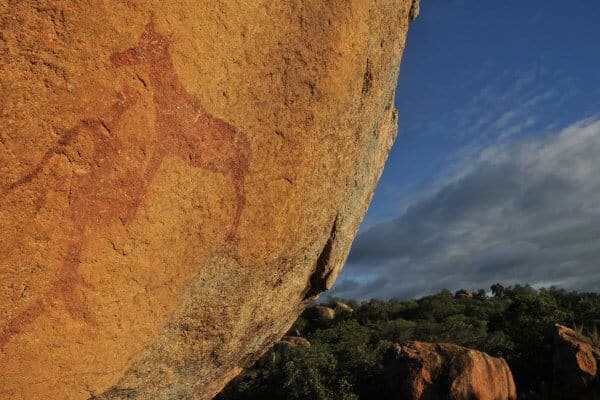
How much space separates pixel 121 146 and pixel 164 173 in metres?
0.30

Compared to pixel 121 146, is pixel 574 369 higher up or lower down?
higher up

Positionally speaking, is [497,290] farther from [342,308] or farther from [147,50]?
[147,50]

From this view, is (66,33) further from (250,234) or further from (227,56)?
(250,234)

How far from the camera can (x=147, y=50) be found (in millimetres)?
2986

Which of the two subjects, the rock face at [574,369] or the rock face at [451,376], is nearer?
the rock face at [451,376]

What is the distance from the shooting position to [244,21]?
133 inches

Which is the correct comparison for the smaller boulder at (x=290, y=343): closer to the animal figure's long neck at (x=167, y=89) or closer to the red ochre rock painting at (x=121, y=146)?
the red ochre rock painting at (x=121, y=146)

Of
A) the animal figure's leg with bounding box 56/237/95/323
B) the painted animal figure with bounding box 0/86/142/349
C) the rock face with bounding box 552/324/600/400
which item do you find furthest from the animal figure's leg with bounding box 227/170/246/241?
the rock face with bounding box 552/324/600/400

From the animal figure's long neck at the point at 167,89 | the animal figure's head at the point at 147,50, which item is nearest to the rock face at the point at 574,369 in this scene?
the animal figure's long neck at the point at 167,89

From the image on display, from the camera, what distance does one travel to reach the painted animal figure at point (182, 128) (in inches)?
118

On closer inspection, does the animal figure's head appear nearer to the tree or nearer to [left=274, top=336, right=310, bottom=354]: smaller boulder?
[left=274, top=336, right=310, bottom=354]: smaller boulder

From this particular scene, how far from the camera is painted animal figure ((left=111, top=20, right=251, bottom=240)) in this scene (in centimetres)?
301

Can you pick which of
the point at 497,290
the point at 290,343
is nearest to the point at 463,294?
the point at 497,290

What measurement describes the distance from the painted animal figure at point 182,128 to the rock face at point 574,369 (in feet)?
42.8
